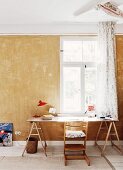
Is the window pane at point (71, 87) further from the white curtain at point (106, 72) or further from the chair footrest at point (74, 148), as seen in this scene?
the chair footrest at point (74, 148)

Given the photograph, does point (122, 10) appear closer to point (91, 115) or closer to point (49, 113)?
point (91, 115)

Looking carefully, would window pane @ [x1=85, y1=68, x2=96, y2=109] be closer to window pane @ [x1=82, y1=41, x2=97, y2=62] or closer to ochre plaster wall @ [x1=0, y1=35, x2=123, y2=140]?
window pane @ [x1=82, y1=41, x2=97, y2=62]

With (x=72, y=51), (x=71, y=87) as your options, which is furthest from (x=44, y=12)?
(x=71, y=87)

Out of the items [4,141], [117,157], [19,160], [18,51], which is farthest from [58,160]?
→ [18,51]

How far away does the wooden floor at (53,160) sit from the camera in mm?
4355

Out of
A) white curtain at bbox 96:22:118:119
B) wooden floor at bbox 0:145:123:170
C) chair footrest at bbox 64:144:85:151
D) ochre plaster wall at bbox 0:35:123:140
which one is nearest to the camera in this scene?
wooden floor at bbox 0:145:123:170

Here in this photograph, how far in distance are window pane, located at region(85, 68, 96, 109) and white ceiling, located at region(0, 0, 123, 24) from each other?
3.76 ft

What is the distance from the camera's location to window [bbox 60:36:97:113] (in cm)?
587

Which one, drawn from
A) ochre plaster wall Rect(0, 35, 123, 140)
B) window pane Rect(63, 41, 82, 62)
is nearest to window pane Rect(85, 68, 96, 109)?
window pane Rect(63, 41, 82, 62)

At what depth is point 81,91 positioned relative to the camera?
5883mm

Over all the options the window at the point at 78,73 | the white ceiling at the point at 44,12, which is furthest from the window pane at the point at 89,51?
the white ceiling at the point at 44,12

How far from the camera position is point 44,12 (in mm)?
4980

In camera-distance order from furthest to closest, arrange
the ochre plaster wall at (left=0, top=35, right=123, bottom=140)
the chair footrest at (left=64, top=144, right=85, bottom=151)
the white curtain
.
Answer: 1. the ochre plaster wall at (left=0, top=35, right=123, bottom=140)
2. the white curtain
3. the chair footrest at (left=64, top=144, right=85, bottom=151)

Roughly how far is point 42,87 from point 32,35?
3.99 feet
